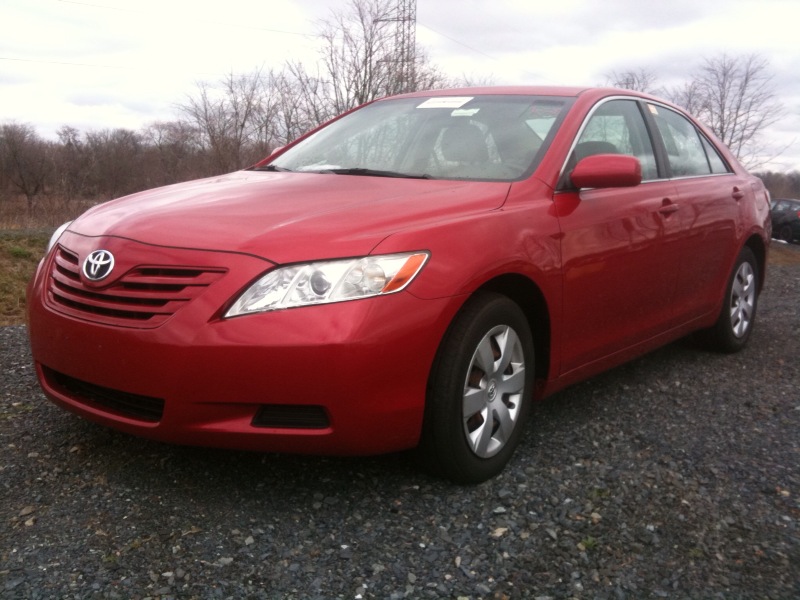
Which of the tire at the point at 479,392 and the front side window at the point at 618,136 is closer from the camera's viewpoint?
the tire at the point at 479,392

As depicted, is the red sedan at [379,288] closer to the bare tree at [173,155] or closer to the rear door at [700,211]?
the rear door at [700,211]

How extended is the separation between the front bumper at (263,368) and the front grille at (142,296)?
0.08ft

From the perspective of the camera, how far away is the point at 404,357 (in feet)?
8.68

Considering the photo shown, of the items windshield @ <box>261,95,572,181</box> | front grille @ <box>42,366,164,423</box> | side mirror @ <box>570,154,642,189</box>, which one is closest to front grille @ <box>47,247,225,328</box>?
front grille @ <box>42,366,164,423</box>

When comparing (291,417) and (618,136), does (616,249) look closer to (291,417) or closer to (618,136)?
(618,136)

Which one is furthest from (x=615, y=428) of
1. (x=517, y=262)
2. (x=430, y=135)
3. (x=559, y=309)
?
(x=430, y=135)

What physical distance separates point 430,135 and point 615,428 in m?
1.64

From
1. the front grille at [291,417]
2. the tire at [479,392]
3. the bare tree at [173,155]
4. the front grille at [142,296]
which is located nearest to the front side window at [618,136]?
the tire at [479,392]

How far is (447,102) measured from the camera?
411 cm

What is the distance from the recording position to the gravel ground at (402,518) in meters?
2.37

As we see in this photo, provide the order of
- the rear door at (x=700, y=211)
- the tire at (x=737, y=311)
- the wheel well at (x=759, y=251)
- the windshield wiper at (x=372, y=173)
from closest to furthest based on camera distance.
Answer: the windshield wiper at (x=372, y=173) < the rear door at (x=700, y=211) < the tire at (x=737, y=311) < the wheel well at (x=759, y=251)

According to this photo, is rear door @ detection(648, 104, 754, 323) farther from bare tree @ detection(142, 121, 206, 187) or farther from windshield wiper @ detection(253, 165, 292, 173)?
bare tree @ detection(142, 121, 206, 187)

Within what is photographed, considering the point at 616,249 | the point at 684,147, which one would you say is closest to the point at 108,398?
the point at 616,249

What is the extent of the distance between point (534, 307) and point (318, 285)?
112 centimetres
